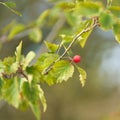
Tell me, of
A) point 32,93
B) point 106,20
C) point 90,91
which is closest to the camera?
point 106,20

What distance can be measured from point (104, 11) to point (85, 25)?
0.18m

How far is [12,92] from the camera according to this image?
1.05 meters

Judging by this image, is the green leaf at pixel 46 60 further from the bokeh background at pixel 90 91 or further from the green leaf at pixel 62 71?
the bokeh background at pixel 90 91

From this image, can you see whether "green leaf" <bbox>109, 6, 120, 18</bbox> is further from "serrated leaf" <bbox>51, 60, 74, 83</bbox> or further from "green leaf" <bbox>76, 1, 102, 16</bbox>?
"serrated leaf" <bbox>51, 60, 74, 83</bbox>

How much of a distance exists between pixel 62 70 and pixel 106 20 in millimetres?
249

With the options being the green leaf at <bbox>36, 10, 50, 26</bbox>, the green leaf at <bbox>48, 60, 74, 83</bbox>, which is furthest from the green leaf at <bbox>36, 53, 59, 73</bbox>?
the green leaf at <bbox>36, 10, 50, 26</bbox>

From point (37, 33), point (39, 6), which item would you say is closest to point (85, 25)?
point (37, 33)

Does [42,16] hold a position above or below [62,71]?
below

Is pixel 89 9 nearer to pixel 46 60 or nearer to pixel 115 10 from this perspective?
pixel 115 10

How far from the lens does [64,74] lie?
43.9 inches

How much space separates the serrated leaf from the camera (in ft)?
3.66

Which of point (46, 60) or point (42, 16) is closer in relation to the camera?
point (46, 60)

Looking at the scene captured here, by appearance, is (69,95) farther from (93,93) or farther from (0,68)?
(0,68)

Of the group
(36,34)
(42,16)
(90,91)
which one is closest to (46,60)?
(42,16)
